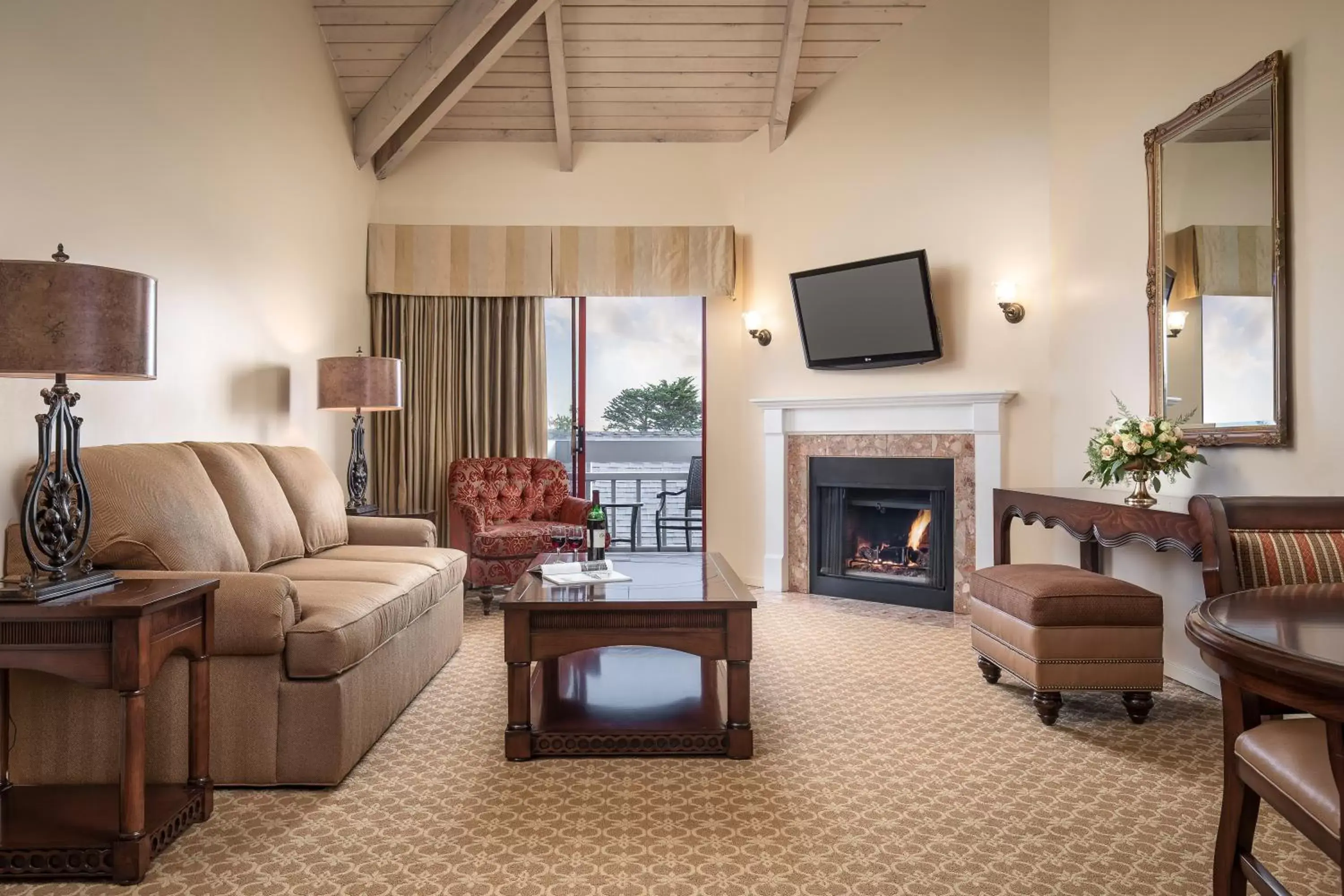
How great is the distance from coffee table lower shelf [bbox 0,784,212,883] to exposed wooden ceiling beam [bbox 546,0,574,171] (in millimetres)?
4309

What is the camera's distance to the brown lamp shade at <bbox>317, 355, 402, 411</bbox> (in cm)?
475

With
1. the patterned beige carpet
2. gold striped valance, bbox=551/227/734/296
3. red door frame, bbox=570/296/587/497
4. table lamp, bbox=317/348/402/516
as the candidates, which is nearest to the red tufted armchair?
red door frame, bbox=570/296/587/497

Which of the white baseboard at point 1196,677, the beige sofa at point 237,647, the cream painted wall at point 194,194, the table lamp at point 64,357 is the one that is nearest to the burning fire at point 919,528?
the white baseboard at point 1196,677

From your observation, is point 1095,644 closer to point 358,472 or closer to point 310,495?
point 310,495

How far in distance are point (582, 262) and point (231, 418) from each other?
2.66 m

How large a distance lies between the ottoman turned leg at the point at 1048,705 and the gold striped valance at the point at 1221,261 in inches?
62.3

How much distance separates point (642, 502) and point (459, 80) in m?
3.30

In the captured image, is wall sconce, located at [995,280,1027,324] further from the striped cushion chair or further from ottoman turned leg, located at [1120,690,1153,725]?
the striped cushion chair

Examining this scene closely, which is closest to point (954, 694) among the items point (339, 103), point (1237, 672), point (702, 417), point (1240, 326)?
point (1240, 326)

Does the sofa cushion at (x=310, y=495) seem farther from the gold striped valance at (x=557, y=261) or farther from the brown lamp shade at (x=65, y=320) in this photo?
the gold striped valance at (x=557, y=261)

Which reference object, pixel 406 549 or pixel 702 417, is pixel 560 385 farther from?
pixel 406 549

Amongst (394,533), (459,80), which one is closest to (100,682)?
(394,533)

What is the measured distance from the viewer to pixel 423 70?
17.0ft

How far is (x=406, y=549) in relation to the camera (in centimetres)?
396
